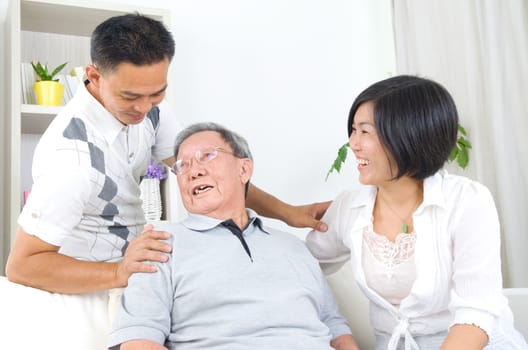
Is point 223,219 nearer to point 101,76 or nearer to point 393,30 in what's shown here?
point 101,76

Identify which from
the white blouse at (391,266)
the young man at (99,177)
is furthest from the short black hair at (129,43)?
the white blouse at (391,266)

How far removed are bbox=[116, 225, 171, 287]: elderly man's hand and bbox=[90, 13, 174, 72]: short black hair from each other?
1.50 feet

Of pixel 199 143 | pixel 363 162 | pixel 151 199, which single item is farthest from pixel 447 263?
pixel 151 199

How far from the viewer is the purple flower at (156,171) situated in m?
3.01

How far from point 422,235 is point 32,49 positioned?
8.16 feet

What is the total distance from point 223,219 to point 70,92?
1.65 metres

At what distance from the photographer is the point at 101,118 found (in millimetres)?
1698

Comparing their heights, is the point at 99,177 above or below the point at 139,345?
above

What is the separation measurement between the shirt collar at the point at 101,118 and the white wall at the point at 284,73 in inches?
74.4

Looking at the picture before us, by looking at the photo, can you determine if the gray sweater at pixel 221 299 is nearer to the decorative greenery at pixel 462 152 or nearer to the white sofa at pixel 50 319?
the white sofa at pixel 50 319

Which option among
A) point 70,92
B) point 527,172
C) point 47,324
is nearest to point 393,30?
point 527,172

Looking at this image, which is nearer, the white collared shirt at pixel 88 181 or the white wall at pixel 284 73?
the white collared shirt at pixel 88 181

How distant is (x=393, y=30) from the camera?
4.13m

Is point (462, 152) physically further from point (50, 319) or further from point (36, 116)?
point (50, 319)
